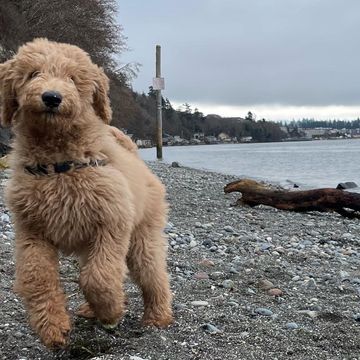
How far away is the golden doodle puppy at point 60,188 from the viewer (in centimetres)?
370

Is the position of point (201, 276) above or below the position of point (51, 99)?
below

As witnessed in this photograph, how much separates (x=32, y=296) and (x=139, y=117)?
143ft

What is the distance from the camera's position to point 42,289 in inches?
146

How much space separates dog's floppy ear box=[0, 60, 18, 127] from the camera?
405 centimetres

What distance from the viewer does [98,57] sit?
32.4 m

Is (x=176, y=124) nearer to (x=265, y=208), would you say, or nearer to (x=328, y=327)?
(x=265, y=208)

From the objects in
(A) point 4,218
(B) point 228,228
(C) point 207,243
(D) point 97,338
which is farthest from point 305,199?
(D) point 97,338

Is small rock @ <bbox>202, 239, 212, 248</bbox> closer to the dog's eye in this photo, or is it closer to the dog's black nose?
the dog's eye

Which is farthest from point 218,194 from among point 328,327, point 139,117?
point 139,117

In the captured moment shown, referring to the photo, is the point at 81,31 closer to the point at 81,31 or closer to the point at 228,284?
the point at 81,31

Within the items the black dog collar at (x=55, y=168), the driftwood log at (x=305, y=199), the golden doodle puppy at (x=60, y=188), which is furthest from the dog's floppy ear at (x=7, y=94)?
the driftwood log at (x=305, y=199)

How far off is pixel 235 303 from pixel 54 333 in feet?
6.68

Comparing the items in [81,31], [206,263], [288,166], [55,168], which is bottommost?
[288,166]

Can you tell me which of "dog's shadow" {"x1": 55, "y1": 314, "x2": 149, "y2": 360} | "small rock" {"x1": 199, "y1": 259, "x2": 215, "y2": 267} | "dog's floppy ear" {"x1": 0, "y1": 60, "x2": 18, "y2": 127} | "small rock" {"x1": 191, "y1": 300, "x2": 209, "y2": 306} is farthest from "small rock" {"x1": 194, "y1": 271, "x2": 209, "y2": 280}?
"dog's floppy ear" {"x1": 0, "y1": 60, "x2": 18, "y2": 127}
